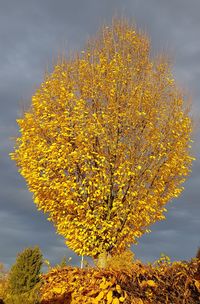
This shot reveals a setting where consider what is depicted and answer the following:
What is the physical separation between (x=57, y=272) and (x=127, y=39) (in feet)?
45.9

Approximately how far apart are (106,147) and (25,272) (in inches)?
345

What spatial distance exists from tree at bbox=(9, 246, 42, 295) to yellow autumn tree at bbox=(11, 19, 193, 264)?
6034 mm

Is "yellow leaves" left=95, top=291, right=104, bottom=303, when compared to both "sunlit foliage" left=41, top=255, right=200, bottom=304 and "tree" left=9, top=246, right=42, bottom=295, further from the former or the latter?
"tree" left=9, top=246, right=42, bottom=295

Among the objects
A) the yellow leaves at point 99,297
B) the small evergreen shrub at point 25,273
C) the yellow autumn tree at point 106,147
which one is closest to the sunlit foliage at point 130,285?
the yellow leaves at point 99,297

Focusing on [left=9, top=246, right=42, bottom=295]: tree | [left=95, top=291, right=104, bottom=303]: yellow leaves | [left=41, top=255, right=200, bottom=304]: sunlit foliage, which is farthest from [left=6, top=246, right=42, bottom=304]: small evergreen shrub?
[left=95, top=291, right=104, bottom=303]: yellow leaves

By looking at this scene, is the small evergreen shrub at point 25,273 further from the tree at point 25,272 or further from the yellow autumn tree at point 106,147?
the yellow autumn tree at point 106,147

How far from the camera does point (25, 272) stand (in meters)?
11.0

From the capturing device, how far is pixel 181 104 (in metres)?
20.9

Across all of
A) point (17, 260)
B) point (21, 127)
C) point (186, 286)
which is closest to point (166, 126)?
point (21, 127)

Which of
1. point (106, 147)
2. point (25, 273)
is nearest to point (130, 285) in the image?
point (25, 273)

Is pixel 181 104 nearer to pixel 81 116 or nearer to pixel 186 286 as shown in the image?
pixel 81 116

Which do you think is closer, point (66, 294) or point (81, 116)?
point (66, 294)

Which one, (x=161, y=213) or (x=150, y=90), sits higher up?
(x=150, y=90)

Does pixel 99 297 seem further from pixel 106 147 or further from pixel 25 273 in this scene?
pixel 106 147
